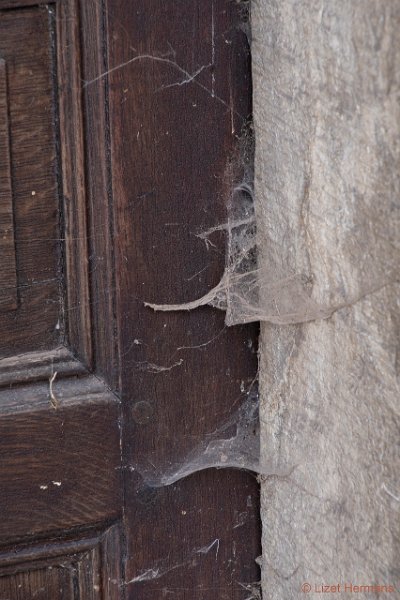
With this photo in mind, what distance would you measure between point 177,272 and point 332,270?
222 millimetres

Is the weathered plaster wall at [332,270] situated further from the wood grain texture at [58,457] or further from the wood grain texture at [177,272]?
the wood grain texture at [58,457]

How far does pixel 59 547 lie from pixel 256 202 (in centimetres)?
48

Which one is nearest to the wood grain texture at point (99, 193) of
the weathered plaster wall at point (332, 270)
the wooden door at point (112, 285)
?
the wooden door at point (112, 285)

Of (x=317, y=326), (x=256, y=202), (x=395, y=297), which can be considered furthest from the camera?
(x=256, y=202)

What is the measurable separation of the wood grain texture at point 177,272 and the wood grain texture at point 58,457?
0.03m

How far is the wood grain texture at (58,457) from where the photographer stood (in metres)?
0.88

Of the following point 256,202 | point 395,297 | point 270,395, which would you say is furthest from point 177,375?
point 395,297

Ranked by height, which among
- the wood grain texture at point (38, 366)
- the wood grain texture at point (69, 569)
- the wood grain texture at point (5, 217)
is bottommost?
the wood grain texture at point (69, 569)

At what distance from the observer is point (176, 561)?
964 mm

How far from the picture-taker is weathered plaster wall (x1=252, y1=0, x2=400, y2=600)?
67 centimetres

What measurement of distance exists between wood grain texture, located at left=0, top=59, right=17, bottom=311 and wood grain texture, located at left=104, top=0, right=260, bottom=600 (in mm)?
117

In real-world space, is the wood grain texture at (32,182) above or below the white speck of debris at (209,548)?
above

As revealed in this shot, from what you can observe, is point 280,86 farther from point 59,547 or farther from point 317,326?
point 59,547

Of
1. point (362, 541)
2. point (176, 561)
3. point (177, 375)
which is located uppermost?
point (177, 375)
